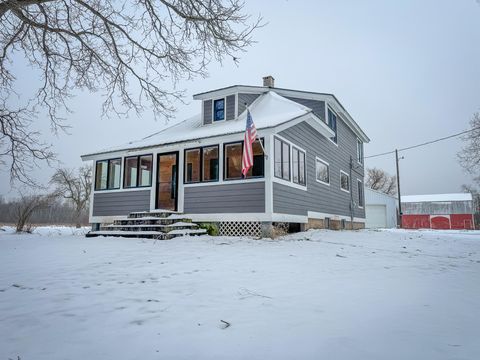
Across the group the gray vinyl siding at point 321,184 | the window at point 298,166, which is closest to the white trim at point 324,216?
the gray vinyl siding at point 321,184

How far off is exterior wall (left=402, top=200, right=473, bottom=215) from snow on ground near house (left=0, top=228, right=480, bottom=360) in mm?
35919

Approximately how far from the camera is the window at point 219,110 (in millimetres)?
13414

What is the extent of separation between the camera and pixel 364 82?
A: 10219 cm

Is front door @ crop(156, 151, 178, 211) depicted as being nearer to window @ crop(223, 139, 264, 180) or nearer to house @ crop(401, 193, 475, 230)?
window @ crop(223, 139, 264, 180)

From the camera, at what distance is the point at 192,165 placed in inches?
462

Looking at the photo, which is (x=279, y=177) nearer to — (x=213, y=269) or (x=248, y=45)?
(x=248, y=45)

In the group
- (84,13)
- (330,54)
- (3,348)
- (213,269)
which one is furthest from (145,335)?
(330,54)

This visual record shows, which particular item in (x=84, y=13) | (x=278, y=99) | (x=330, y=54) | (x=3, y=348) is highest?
(x=330, y=54)

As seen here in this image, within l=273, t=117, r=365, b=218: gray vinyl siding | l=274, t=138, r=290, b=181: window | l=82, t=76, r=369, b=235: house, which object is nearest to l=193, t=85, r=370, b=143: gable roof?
l=82, t=76, r=369, b=235: house

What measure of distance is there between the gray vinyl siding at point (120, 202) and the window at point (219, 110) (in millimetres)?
4388

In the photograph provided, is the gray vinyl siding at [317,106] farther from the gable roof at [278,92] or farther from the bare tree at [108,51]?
the bare tree at [108,51]

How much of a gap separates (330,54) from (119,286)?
101899 mm

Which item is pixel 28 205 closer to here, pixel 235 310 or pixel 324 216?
pixel 324 216

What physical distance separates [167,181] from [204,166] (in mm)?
2484
